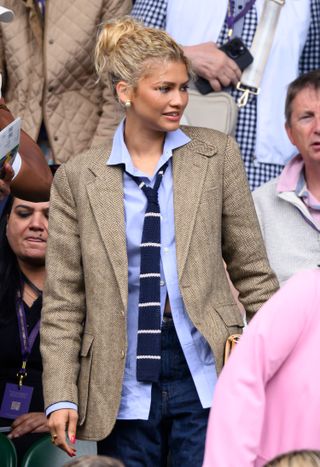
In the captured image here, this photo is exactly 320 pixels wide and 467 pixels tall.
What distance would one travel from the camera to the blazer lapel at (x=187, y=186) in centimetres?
390

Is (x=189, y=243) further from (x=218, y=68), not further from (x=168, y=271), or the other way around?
(x=218, y=68)

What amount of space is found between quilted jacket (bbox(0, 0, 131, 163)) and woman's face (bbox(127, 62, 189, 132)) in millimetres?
1698

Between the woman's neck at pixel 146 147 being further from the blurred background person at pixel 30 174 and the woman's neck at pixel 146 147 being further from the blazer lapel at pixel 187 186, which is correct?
the blurred background person at pixel 30 174

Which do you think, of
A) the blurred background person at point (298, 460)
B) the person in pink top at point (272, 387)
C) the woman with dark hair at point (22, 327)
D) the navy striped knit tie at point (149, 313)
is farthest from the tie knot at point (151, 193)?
the woman with dark hair at point (22, 327)

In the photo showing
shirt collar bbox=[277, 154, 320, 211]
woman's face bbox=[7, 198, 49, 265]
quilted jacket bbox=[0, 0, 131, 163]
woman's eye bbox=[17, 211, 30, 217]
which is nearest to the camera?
shirt collar bbox=[277, 154, 320, 211]

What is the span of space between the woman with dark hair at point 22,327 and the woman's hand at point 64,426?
123 cm

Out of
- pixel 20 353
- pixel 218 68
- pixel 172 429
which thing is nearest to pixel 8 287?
pixel 20 353

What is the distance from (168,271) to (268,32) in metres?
2.12

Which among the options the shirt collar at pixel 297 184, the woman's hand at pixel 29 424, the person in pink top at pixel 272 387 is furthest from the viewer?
the woman's hand at pixel 29 424

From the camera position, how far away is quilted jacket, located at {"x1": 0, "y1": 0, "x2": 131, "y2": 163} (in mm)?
5781

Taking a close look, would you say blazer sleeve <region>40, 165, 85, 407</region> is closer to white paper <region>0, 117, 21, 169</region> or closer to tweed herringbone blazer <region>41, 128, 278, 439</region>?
tweed herringbone blazer <region>41, 128, 278, 439</region>

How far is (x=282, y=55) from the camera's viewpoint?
5.75 m

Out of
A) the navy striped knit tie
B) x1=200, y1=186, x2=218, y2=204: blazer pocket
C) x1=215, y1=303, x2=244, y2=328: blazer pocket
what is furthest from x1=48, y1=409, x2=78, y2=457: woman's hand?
x1=200, y1=186, x2=218, y2=204: blazer pocket

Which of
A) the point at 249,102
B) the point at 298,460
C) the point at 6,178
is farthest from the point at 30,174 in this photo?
the point at 298,460
